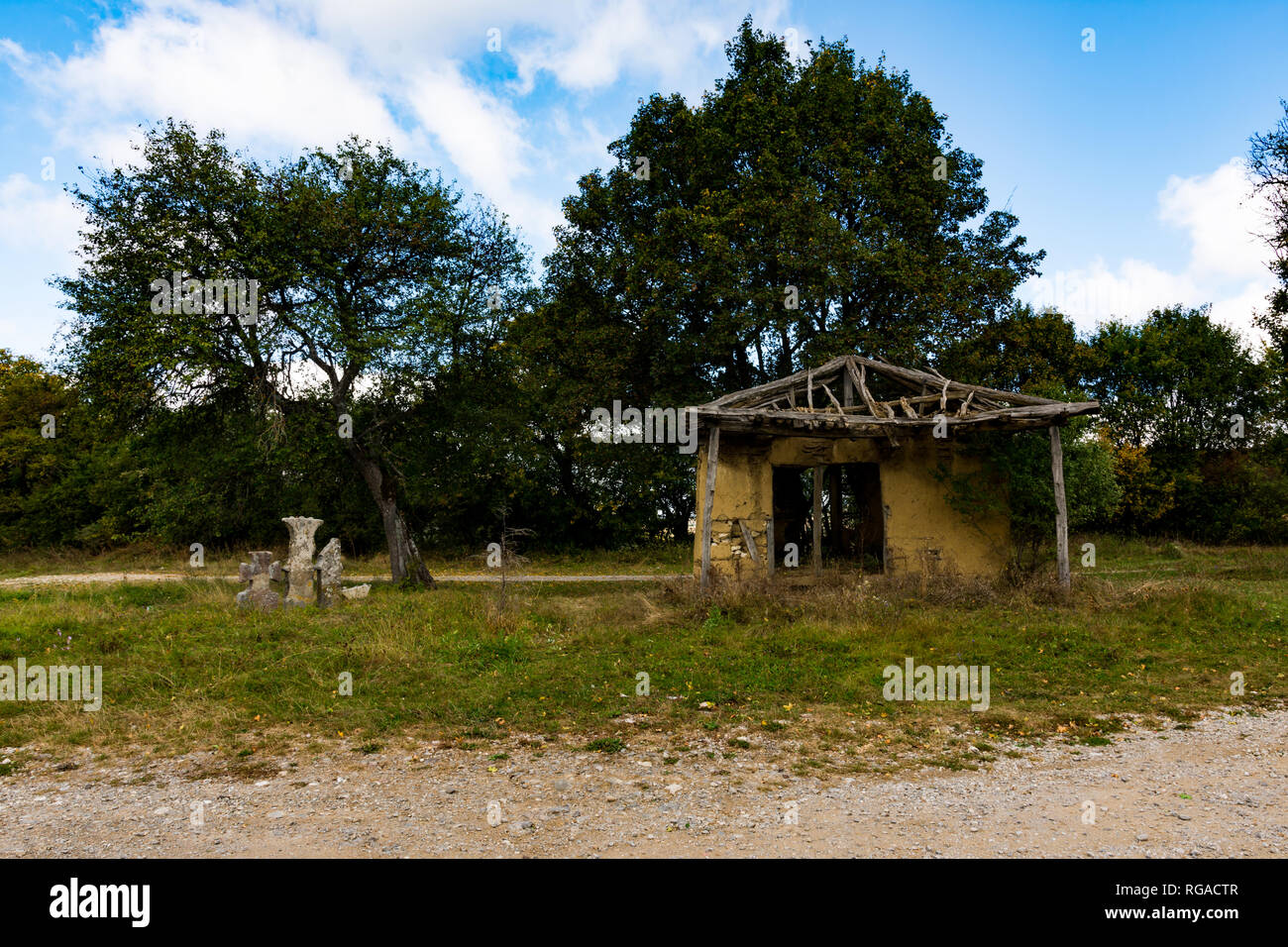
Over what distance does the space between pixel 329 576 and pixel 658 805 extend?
9707 mm

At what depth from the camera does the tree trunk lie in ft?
53.2

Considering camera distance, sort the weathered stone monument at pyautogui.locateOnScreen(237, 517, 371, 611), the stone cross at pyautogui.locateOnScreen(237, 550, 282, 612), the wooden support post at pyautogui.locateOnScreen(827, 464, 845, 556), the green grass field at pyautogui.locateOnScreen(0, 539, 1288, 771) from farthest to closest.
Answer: the wooden support post at pyautogui.locateOnScreen(827, 464, 845, 556) → the weathered stone monument at pyautogui.locateOnScreen(237, 517, 371, 611) → the stone cross at pyautogui.locateOnScreen(237, 550, 282, 612) → the green grass field at pyautogui.locateOnScreen(0, 539, 1288, 771)

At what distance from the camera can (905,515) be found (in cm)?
1464

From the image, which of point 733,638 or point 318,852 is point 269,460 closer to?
point 733,638

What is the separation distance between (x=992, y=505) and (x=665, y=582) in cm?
638

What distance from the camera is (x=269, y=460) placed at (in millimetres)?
14875

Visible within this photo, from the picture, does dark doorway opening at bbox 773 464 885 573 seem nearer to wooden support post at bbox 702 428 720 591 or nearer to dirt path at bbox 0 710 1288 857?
wooden support post at bbox 702 428 720 591

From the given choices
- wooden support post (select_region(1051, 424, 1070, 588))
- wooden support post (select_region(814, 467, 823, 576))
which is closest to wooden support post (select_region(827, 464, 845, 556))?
wooden support post (select_region(814, 467, 823, 576))

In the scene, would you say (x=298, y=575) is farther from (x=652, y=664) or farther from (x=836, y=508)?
(x=836, y=508)

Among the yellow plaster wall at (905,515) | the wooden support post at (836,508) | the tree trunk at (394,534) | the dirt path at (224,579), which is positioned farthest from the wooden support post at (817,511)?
the tree trunk at (394,534)

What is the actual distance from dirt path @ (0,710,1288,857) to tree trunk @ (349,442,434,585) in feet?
33.4
